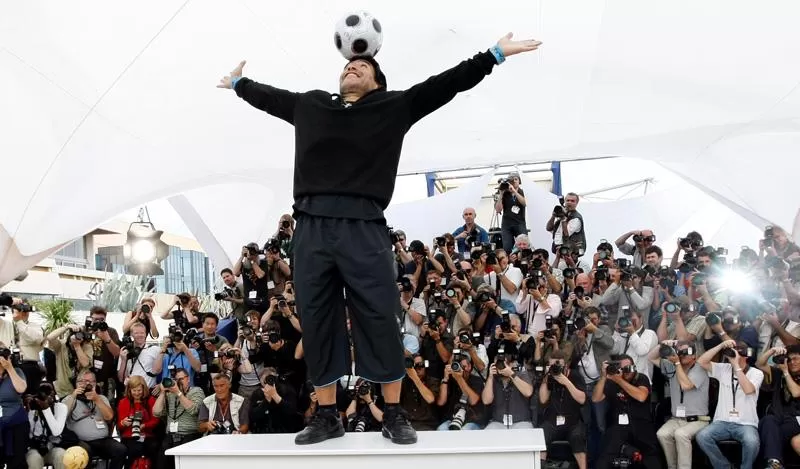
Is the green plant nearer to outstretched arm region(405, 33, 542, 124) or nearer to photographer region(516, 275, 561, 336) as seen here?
photographer region(516, 275, 561, 336)

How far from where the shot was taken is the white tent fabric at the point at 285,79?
6.35 metres

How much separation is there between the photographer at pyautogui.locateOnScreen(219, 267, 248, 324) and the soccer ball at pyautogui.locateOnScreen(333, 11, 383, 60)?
5714mm

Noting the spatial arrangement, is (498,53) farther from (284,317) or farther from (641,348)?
(284,317)

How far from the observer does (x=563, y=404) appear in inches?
266

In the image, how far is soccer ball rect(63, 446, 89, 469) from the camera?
713 cm

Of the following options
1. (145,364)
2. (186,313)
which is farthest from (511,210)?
(145,364)

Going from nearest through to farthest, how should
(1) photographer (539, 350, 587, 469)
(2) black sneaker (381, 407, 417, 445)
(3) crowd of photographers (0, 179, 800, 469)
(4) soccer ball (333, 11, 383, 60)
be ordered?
(2) black sneaker (381, 407, 417, 445) < (4) soccer ball (333, 11, 383, 60) < (3) crowd of photographers (0, 179, 800, 469) < (1) photographer (539, 350, 587, 469)

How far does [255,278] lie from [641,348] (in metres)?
3.98

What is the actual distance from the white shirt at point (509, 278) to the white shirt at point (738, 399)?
7.65ft

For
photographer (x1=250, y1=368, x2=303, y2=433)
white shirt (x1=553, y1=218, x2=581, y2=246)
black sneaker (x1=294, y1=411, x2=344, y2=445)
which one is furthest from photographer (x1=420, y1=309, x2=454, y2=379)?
black sneaker (x1=294, y1=411, x2=344, y2=445)

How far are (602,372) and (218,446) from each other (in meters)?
4.41

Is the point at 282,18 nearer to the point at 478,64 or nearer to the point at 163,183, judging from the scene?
the point at 163,183

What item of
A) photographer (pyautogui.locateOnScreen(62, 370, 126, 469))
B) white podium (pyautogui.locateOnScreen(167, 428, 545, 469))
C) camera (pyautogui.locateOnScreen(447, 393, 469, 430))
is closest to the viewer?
white podium (pyautogui.locateOnScreen(167, 428, 545, 469))

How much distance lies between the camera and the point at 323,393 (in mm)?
3205
